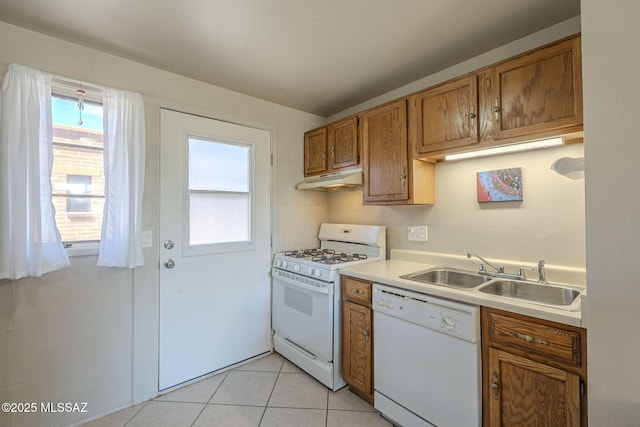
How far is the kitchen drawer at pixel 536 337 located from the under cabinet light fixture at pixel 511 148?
0.95m

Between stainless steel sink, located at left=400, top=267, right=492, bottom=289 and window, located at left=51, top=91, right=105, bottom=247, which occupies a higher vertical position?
window, located at left=51, top=91, right=105, bottom=247

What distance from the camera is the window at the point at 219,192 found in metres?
2.24

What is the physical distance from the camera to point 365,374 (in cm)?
190

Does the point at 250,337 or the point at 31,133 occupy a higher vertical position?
the point at 31,133

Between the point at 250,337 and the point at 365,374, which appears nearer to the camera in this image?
the point at 365,374

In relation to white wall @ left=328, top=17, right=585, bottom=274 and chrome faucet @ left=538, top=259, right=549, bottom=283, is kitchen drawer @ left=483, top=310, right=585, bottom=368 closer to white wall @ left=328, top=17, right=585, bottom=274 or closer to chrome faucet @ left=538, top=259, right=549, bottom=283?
chrome faucet @ left=538, top=259, right=549, bottom=283

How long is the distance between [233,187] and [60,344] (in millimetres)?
1519

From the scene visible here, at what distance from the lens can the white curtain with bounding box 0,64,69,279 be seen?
150 cm

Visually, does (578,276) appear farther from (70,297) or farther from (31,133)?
(31,133)

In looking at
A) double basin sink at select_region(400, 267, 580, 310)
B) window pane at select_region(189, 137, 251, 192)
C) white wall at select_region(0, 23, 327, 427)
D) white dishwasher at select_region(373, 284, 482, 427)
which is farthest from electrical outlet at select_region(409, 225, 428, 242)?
white wall at select_region(0, 23, 327, 427)

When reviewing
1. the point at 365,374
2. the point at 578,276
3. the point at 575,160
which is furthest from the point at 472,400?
the point at 575,160

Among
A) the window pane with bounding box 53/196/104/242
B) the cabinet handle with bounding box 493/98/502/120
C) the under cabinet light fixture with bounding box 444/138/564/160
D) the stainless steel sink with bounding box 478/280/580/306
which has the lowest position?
the stainless steel sink with bounding box 478/280/580/306

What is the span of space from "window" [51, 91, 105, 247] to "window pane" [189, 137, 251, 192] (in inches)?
23.3

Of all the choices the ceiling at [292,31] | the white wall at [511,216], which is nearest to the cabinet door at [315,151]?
the ceiling at [292,31]
